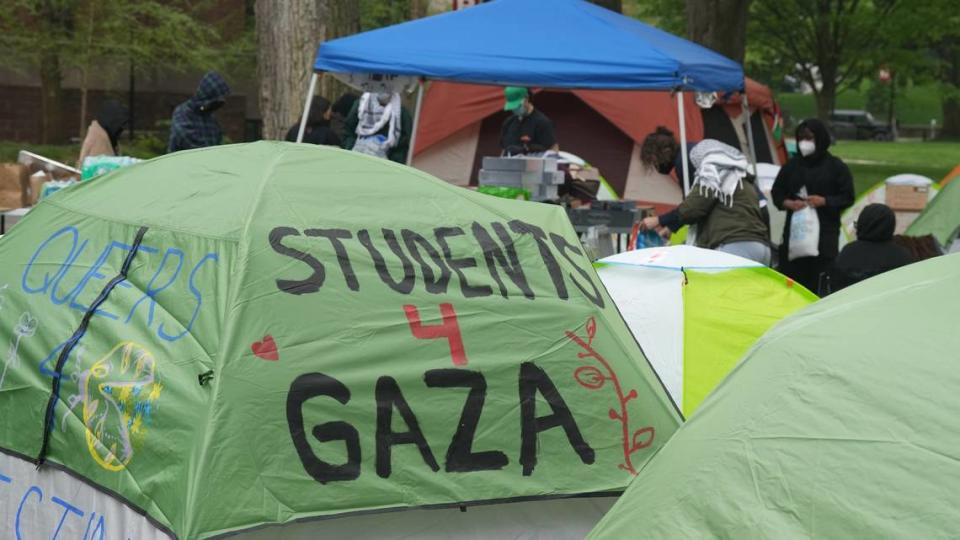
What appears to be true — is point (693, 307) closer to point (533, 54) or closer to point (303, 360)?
point (303, 360)

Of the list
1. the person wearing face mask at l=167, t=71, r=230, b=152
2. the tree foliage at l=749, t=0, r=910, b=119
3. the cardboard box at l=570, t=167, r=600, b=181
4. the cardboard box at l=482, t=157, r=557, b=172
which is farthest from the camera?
the tree foliage at l=749, t=0, r=910, b=119

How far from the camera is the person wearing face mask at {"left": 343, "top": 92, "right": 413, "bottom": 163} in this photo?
1218 cm

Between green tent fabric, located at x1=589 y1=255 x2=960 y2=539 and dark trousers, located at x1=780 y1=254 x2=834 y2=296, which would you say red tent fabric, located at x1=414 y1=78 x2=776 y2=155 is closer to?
dark trousers, located at x1=780 y1=254 x2=834 y2=296

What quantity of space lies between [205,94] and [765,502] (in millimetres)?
7764

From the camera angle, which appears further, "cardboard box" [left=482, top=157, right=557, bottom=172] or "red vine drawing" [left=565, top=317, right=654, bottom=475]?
"cardboard box" [left=482, top=157, right=557, bottom=172]

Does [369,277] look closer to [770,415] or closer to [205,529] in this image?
[205,529]

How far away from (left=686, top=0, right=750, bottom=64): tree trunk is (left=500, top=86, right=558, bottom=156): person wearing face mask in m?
→ 7.91

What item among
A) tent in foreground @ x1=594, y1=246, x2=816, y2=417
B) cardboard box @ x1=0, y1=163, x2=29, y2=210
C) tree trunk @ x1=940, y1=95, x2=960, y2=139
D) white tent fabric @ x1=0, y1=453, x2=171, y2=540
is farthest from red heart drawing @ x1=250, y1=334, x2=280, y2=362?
tree trunk @ x1=940, y1=95, x2=960, y2=139

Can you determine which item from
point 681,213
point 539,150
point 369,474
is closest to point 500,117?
point 539,150

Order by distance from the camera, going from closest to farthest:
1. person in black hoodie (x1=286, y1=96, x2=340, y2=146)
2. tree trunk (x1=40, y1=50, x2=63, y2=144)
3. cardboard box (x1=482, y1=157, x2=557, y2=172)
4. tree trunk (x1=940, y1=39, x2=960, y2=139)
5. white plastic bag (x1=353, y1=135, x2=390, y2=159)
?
cardboard box (x1=482, y1=157, x2=557, y2=172) → person in black hoodie (x1=286, y1=96, x2=340, y2=146) → white plastic bag (x1=353, y1=135, x2=390, y2=159) → tree trunk (x1=40, y1=50, x2=63, y2=144) → tree trunk (x1=940, y1=39, x2=960, y2=139)

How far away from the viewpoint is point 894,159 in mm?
43188

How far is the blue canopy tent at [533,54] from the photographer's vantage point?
11.0 metres

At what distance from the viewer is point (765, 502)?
320 cm

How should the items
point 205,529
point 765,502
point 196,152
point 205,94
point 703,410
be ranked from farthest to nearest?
point 205,94 < point 196,152 < point 205,529 < point 703,410 < point 765,502
